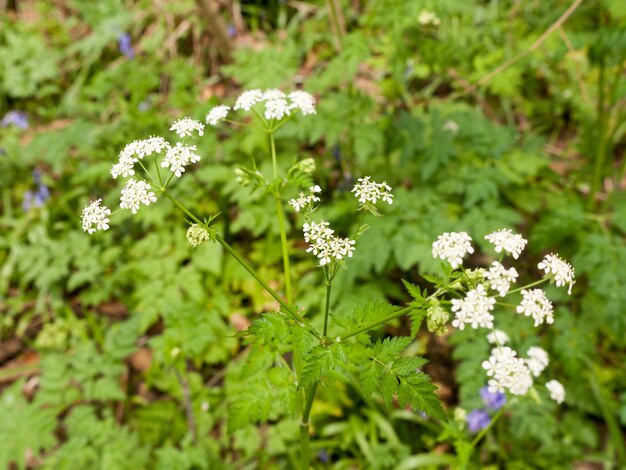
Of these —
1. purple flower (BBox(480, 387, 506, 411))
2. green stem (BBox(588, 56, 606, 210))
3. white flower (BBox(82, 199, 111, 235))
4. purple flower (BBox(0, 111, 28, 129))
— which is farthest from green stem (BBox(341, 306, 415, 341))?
purple flower (BBox(0, 111, 28, 129))

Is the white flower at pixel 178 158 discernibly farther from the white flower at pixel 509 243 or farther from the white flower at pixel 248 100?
the white flower at pixel 509 243

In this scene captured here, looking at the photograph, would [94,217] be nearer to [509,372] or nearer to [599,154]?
[509,372]

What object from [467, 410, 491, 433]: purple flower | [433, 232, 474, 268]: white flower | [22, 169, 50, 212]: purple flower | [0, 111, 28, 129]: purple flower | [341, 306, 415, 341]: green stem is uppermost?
[433, 232, 474, 268]: white flower

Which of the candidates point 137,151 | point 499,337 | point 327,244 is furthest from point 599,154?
point 137,151

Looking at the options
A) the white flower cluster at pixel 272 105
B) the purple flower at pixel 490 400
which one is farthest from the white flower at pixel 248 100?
the purple flower at pixel 490 400

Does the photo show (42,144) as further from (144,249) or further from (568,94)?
(568,94)

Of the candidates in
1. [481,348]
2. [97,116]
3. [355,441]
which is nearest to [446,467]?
[355,441]

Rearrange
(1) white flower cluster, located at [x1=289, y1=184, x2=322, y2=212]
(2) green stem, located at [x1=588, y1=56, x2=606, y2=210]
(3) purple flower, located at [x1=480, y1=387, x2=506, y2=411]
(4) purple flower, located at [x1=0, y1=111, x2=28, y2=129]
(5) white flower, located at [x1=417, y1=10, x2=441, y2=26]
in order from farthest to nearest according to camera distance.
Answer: (4) purple flower, located at [x1=0, y1=111, x2=28, y2=129]
(2) green stem, located at [x1=588, y1=56, x2=606, y2=210]
(5) white flower, located at [x1=417, y1=10, x2=441, y2=26]
(3) purple flower, located at [x1=480, y1=387, x2=506, y2=411]
(1) white flower cluster, located at [x1=289, y1=184, x2=322, y2=212]

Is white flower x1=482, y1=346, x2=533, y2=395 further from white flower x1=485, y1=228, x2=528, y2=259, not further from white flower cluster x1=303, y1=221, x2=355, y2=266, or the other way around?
white flower cluster x1=303, y1=221, x2=355, y2=266
